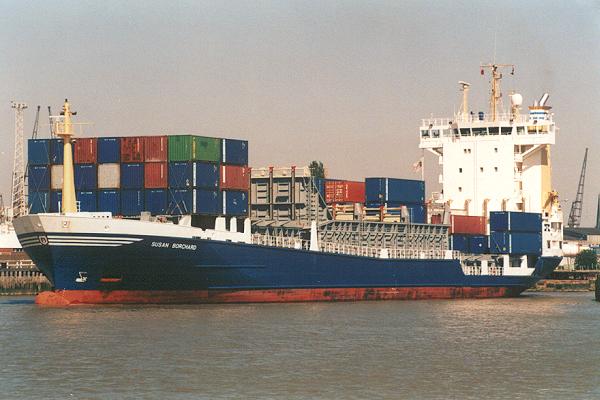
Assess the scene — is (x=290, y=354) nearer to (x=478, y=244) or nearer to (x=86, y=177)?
(x=86, y=177)

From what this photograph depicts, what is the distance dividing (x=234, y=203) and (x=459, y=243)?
21.2 metres

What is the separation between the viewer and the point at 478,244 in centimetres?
7688

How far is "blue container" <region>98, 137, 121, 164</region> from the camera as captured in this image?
60319 mm

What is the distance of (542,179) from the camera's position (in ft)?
267

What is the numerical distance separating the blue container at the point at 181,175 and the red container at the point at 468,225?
2379 centimetres

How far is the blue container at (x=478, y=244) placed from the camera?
76.6m

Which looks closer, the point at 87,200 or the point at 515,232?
the point at 87,200

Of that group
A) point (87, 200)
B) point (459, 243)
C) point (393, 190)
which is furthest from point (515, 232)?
point (87, 200)

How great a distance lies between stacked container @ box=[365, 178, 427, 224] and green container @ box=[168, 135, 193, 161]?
15.7m

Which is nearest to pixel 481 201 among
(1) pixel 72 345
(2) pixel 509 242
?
(2) pixel 509 242

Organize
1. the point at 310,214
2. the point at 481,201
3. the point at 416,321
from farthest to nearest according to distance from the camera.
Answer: the point at 481,201
the point at 310,214
the point at 416,321

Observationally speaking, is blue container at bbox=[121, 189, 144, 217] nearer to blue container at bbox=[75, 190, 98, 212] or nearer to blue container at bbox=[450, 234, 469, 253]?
blue container at bbox=[75, 190, 98, 212]

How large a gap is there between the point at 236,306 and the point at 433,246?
795 inches

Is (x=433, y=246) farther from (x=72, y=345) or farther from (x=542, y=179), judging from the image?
(x=72, y=345)
